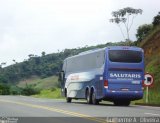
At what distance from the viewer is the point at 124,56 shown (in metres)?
33.4

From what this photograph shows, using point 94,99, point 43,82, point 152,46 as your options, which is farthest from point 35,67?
point 94,99

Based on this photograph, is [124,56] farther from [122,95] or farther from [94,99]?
[94,99]

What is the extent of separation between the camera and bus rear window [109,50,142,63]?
33172 mm

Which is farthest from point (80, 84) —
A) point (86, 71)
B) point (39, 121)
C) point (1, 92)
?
point (1, 92)

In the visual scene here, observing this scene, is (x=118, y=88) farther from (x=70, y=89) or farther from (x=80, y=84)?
(x=70, y=89)

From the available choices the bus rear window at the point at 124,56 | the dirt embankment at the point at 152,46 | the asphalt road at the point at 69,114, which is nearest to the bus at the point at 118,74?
the bus rear window at the point at 124,56

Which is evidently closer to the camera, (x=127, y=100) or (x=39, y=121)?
(x=39, y=121)

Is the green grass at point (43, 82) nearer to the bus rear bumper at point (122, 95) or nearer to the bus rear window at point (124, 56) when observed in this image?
the bus rear bumper at point (122, 95)

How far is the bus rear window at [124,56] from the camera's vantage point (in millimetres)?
33172

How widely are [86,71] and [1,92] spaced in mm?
68031

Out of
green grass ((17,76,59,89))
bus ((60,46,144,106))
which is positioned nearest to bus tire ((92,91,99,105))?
bus ((60,46,144,106))

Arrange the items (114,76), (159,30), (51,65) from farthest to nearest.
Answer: (51,65) → (159,30) → (114,76)

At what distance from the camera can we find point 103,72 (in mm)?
33156

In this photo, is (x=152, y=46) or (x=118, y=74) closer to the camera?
(x=118, y=74)
